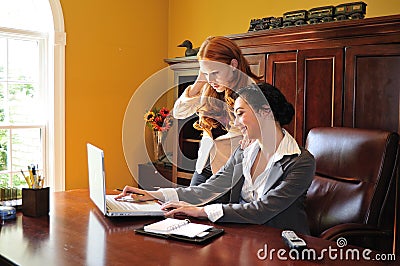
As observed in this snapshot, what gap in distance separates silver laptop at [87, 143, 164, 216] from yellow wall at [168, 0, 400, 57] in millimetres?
2165

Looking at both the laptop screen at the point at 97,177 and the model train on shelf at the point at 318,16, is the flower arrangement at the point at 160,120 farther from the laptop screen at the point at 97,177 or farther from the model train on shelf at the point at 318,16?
the laptop screen at the point at 97,177

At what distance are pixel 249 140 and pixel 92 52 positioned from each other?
7.82ft

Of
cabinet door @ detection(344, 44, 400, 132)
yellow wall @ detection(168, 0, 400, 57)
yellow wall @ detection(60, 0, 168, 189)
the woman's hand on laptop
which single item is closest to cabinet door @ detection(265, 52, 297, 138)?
cabinet door @ detection(344, 44, 400, 132)

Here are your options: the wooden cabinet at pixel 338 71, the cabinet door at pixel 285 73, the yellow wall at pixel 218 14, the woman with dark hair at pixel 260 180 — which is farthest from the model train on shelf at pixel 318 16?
the woman with dark hair at pixel 260 180

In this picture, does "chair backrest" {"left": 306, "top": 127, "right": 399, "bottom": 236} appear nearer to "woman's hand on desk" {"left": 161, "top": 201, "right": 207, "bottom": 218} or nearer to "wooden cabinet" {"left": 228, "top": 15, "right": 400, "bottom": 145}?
"wooden cabinet" {"left": 228, "top": 15, "right": 400, "bottom": 145}

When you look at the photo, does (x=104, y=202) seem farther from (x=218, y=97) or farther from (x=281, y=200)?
(x=218, y=97)

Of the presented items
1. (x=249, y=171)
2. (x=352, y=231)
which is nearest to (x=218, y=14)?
(x=249, y=171)

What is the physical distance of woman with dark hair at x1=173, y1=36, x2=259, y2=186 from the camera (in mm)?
2268

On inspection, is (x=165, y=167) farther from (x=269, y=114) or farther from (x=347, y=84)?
(x=269, y=114)

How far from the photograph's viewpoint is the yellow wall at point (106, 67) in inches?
152

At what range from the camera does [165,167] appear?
404 centimetres

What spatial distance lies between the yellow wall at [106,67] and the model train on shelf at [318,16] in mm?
1498

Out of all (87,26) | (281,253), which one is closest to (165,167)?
(87,26)

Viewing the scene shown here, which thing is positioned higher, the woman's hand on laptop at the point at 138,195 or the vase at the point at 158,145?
the vase at the point at 158,145
